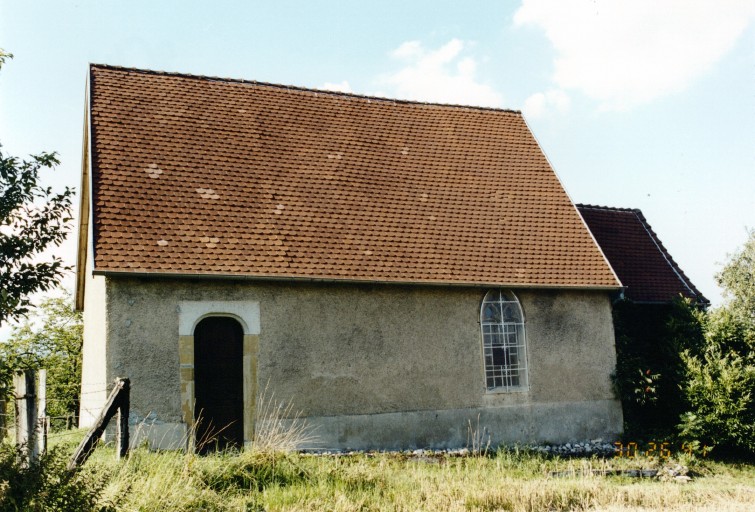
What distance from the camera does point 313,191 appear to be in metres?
13.6

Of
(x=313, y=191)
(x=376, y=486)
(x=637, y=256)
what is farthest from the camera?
(x=637, y=256)

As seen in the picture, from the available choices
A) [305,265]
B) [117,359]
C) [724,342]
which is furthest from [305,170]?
[724,342]

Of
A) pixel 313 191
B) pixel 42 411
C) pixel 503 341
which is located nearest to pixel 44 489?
pixel 42 411

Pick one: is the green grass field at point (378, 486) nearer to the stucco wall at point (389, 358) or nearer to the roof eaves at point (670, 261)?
the stucco wall at point (389, 358)

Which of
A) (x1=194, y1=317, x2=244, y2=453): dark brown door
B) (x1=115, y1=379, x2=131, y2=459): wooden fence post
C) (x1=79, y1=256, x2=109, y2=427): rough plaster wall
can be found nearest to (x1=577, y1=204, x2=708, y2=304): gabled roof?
(x1=194, y1=317, x2=244, y2=453): dark brown door

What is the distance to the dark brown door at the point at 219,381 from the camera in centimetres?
1119

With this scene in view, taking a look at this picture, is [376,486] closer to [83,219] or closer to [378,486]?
[378,486]

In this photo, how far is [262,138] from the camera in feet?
47.0

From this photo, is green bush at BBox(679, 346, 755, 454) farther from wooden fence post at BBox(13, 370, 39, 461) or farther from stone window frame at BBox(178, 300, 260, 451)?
wooden fence post at BBox(13, 370, 39, 461)

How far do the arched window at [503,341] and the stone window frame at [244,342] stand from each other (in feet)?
15.4

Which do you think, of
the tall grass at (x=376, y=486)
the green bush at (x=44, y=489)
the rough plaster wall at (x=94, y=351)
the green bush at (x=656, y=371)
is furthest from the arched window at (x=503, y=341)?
the green bush at (x=44, y=489)

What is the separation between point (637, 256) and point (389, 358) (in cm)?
856

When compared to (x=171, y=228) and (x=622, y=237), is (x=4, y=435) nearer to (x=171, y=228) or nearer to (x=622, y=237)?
(x=171, y=228)

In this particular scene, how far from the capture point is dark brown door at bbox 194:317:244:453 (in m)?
11.2
